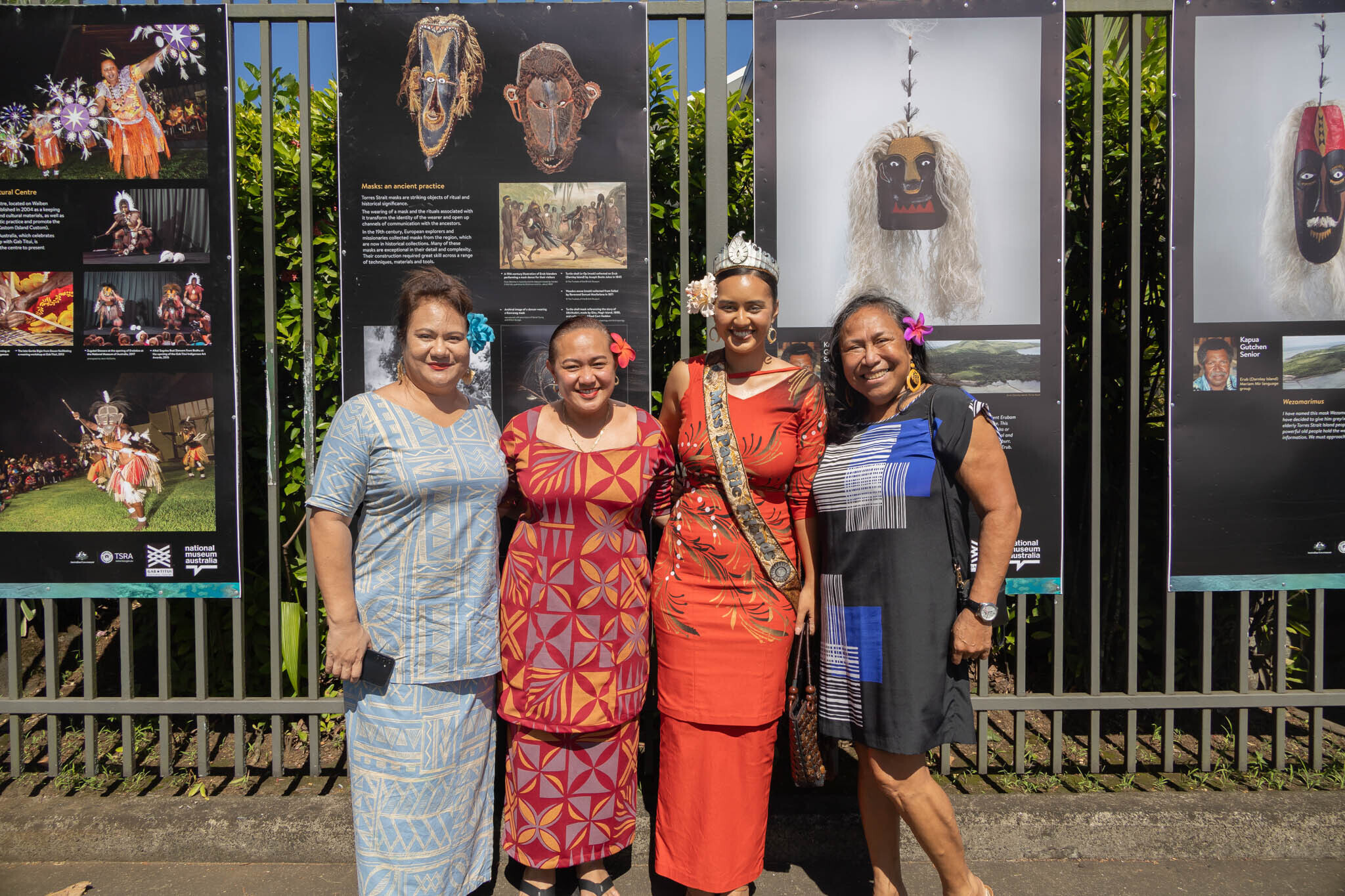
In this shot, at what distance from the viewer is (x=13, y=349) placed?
3352 millimetres

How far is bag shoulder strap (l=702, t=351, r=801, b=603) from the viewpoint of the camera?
2.75 m

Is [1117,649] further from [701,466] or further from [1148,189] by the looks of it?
[701,466]

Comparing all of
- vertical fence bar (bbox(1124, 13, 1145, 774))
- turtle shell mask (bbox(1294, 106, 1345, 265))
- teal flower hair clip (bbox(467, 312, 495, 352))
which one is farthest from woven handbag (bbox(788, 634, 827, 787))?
turtle shell mask (bbox(1294, 106, 1345, 265))

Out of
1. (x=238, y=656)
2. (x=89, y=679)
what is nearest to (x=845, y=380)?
(x=238, y=656)

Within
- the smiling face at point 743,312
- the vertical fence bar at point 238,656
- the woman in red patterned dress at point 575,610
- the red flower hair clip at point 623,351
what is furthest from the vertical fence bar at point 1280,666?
the vertical fence bar at point 238,656

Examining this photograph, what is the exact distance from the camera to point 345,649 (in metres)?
2.55

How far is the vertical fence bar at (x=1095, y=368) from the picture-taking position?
3.31 meters

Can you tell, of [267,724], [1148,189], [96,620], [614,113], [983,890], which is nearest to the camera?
[983,890]

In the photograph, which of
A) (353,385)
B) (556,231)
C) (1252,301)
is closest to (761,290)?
(556,231)

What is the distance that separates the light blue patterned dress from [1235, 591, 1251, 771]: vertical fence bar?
330cm

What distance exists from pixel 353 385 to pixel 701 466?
1.62 m

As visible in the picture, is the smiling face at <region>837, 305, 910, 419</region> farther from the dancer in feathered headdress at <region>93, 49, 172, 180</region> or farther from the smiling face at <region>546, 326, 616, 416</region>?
the dancer in feathered headdress at <region>93, 49, 172, 180</region>

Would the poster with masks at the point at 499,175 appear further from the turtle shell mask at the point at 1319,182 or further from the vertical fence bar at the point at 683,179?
the turtle shell mask at the point at 1319,182

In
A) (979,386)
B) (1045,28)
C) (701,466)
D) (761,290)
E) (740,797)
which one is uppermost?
(1045,28)
